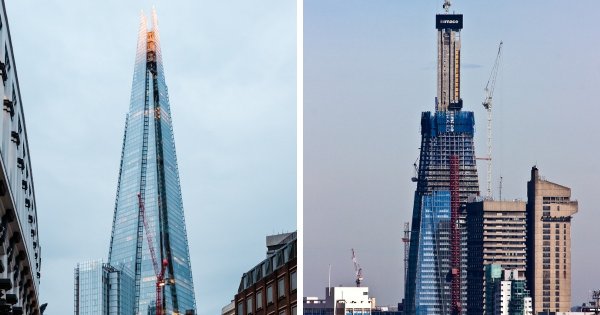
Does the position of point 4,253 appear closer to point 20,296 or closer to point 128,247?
point 20,296

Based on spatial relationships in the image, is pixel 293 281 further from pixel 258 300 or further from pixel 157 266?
pixel 157 266

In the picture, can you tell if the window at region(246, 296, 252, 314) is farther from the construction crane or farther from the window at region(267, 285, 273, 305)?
the construction crane

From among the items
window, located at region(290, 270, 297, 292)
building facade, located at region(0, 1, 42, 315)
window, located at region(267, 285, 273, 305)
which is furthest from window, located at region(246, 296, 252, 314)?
building facade, located at region(0, 1, 42, 315)

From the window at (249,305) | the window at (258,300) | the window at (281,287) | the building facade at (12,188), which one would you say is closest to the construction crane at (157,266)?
the window at (249,305)

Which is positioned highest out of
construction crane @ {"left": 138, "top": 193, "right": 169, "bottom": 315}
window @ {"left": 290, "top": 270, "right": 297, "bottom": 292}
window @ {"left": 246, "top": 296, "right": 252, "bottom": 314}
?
construction crane @ {"left": 138, "top": 193, "right": 169, "bottom": 315}

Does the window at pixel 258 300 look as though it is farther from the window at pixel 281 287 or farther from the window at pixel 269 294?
the window at pixel 281 287

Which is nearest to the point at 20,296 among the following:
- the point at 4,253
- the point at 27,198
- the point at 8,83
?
the point at 27,198

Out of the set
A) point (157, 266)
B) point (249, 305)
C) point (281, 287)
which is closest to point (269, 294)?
point (281, 287)
